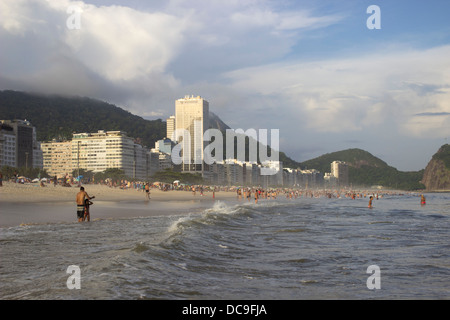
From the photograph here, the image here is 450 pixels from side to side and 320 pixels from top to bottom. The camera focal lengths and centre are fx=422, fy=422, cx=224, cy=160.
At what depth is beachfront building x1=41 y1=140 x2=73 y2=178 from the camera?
15500cm

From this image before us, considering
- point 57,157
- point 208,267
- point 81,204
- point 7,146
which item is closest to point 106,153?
point 57,157

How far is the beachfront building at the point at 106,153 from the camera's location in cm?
14588

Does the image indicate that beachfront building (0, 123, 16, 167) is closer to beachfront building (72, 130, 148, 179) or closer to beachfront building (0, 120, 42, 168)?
beachfront building (0, 120, 42, 168)

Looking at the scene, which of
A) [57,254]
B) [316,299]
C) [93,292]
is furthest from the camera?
[57,254]

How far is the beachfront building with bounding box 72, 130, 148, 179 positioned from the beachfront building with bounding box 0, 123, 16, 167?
20.1m

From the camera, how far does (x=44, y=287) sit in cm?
584

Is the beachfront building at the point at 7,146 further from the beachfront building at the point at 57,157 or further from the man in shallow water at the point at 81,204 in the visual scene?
A: the man in shallow water at the point at 81,204

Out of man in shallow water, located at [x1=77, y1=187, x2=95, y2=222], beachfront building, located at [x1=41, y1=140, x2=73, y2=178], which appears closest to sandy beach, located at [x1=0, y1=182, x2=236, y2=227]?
man in shallow water, located at [x1=77, y1=187, x2=95, y2=222]

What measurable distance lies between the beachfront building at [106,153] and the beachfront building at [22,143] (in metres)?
14.3

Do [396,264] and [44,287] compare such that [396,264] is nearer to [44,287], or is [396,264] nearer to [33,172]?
[44,287]

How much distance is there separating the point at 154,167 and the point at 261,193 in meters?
91.6

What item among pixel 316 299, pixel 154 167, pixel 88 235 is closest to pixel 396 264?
pixel 316 299

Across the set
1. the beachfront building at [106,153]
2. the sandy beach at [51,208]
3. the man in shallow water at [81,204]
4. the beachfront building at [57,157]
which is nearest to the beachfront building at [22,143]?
the beachfront building at [57,157]

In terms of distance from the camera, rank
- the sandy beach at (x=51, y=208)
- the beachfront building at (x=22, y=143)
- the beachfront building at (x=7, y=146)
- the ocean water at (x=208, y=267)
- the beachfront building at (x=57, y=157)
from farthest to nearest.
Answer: the beachfront building at (x=57, y=157), the beachfront building at (x=22, y=143), the beachfront building at (x=7, y=146), the sandy beach at (x=51, y=208), the ocean water at (x=208, y=267)
